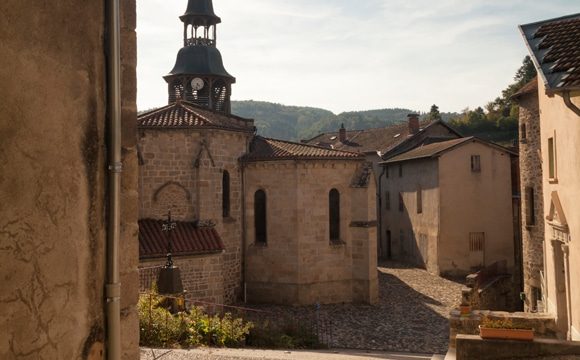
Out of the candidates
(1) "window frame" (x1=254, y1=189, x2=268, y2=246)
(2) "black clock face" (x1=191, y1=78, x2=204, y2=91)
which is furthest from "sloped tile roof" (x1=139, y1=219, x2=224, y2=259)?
(2) "black clock face" (x1=191, y1=78, x2=204, y2=91)

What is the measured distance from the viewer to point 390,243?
117 feet

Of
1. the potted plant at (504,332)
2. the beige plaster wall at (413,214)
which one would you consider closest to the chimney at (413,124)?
the beige plaster wall at (413,214)

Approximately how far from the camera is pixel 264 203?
72.3ft

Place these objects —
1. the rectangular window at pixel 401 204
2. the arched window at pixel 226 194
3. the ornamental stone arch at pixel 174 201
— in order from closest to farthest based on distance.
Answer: the ornamental stone arch at pixel 174 201
the arched window at pixel 226 194
the rectangular window at pixel 401 204

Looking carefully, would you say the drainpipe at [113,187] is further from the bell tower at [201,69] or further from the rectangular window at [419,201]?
the rectangular window at [419,201]

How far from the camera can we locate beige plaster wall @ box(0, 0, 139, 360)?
→ 268 centimetres

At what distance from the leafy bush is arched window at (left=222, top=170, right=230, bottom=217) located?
8.71m

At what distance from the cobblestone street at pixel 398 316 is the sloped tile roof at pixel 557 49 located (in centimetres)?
880

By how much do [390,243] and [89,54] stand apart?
3389 centimetres

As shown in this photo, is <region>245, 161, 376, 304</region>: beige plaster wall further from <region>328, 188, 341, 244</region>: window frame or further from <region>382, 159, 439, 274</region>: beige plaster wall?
<region>382, 159, 439, 274</region>: beige plaster wall

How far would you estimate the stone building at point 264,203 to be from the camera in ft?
64.3

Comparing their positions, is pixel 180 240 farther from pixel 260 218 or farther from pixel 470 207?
pixel 470 207

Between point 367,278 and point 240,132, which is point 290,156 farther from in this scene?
point 367,278

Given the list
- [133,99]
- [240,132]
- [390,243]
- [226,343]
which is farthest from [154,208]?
[390,243]
